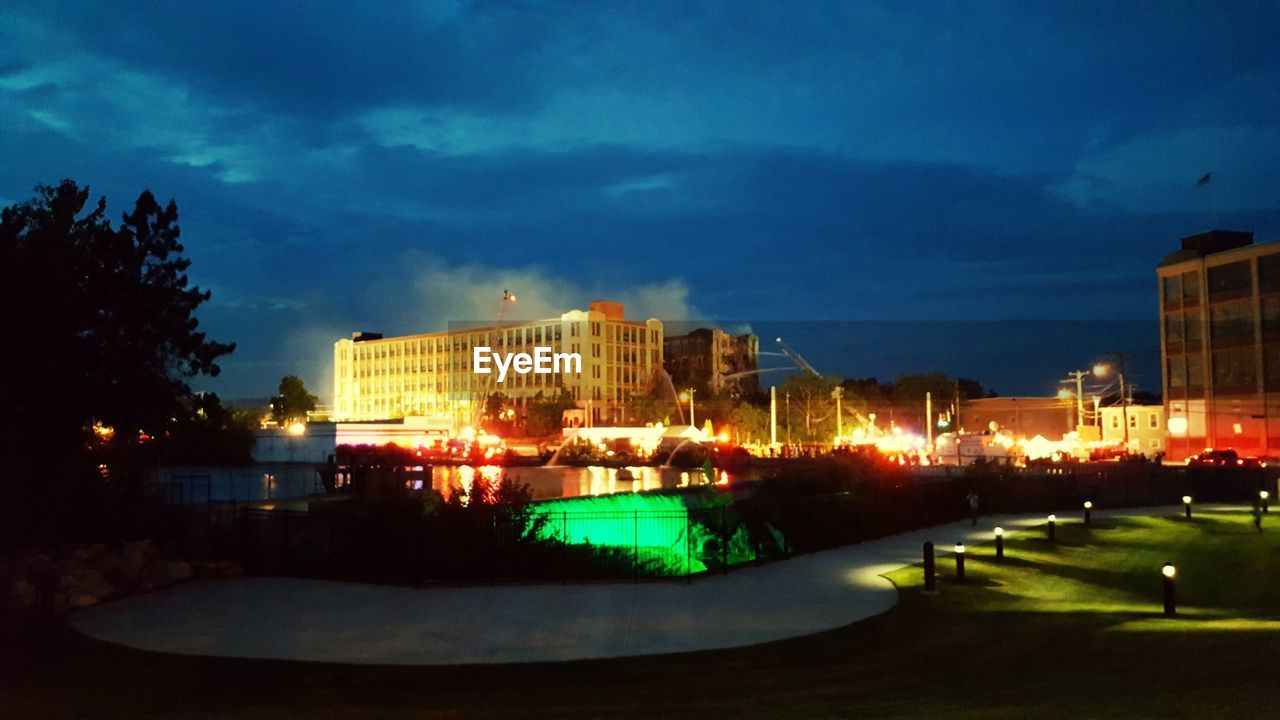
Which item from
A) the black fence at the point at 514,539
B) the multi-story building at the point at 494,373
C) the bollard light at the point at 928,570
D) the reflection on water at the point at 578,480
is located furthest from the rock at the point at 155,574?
the multi-story building at the point at 494,373

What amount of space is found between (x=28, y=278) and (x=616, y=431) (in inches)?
3617

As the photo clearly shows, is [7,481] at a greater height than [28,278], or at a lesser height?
lesser

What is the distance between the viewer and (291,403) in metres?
164

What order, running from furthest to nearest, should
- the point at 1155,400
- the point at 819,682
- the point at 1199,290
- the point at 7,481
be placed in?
the point at 1155,400, the point at 1199,290, the point at 7,481, the point at 819,682

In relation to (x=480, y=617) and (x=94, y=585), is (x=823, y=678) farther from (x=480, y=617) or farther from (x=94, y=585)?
(x=94, y=585)

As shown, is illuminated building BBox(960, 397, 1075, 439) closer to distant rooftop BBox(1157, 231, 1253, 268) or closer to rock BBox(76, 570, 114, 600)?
distant rooftop BBox(1157, 231, 1253, 268)

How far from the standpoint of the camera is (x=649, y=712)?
431 inches

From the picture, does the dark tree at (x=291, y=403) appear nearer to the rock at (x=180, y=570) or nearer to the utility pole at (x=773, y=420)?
the utility pole at (x=773, y=420)

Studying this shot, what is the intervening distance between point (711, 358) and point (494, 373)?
127ft

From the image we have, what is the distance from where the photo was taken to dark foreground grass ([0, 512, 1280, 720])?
1100 centimetres

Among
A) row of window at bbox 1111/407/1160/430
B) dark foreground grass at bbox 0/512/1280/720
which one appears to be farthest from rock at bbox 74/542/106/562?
row of window at bbox 1111/407/1160/430

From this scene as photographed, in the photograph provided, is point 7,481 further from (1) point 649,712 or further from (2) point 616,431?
(2) point 616,431

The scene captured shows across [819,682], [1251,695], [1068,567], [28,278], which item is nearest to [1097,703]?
[1251,695]

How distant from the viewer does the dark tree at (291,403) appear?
163875 millimetres
